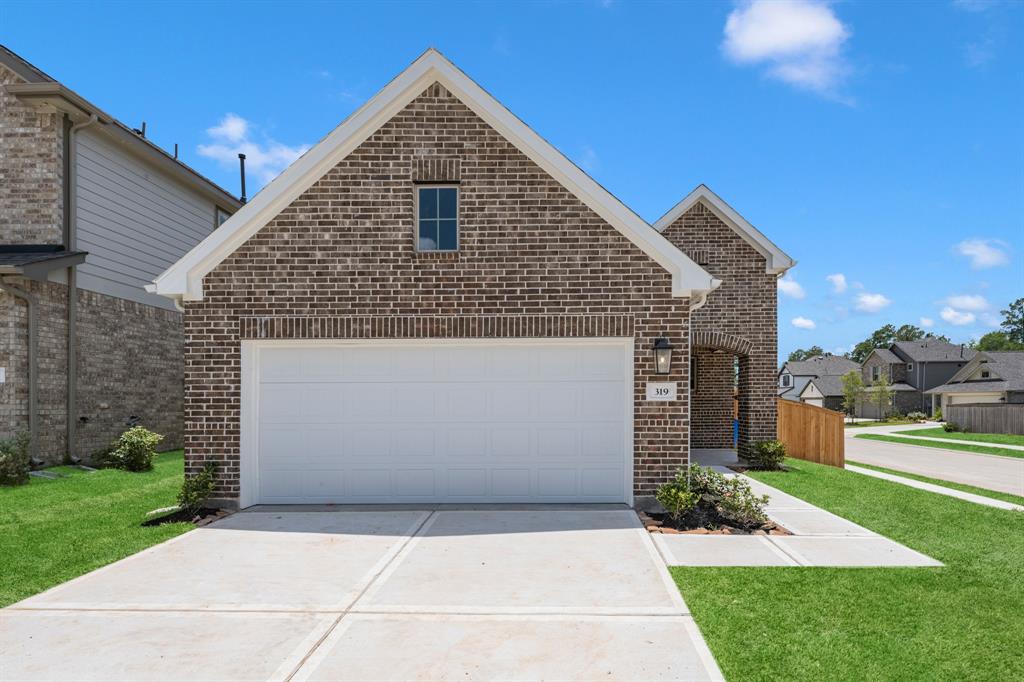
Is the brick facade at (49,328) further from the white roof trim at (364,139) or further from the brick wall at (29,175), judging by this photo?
the white roof trim at (364,139)

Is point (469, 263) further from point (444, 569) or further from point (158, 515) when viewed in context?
point (158, 515)

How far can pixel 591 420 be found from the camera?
9766 millimetres

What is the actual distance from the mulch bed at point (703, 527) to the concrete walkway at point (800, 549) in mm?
179

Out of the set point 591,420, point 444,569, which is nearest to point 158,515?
point 444,569

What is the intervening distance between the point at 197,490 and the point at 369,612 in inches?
193

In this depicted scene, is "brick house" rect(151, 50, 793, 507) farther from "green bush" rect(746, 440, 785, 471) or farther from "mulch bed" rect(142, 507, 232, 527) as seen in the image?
"green bush" rect(746, 440, 785, 471)

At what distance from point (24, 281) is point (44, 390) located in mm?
2160

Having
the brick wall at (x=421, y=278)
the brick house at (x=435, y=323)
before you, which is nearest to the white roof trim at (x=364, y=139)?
the brick house at (x=435, y=323)

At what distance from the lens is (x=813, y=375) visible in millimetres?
70125

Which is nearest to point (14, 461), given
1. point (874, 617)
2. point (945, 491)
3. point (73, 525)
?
point (73, 525)

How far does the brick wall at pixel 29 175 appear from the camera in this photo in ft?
45.0

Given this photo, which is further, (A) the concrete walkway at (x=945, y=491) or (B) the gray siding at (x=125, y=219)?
(B) the gray siding at (x=125, y=219)

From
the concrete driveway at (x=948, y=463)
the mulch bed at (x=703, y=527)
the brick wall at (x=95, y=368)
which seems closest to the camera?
the mulch bed at (x=703, y=527)

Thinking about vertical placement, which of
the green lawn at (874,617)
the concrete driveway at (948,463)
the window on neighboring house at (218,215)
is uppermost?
the window on neighboring house at (218,215)
